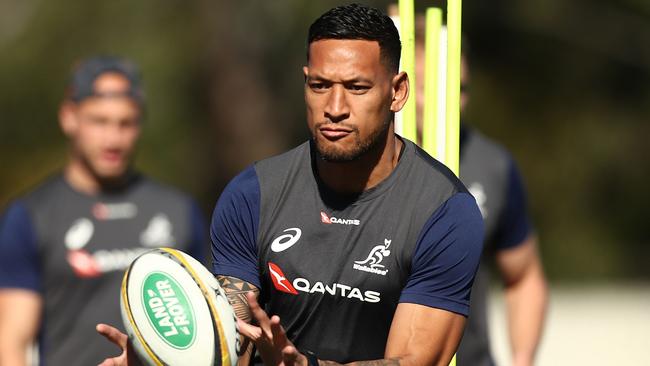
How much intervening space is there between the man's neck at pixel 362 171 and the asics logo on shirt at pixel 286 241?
244mm

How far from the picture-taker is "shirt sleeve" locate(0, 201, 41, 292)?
7691 millimetres

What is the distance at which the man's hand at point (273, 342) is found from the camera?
15.0 feet

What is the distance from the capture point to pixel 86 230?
26.2 feet

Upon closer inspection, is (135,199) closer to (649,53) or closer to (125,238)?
(125,238)

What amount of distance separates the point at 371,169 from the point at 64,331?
309 cm

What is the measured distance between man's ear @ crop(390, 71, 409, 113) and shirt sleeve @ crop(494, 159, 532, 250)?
2.50 metres

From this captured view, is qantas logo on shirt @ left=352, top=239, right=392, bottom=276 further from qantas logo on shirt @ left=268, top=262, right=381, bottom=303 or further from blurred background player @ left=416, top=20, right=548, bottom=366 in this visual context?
blurred background player @ left=416, top=20, right=548, bottom=366

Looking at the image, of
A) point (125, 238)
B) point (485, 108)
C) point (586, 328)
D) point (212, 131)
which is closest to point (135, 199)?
point (125, 238)

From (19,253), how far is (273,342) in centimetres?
348

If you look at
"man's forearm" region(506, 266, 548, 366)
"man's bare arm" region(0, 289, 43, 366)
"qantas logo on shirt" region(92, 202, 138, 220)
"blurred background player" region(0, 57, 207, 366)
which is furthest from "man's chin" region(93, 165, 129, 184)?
"man's forearm" region(506, 266, 548, 366)

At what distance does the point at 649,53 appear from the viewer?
2539 centimetres

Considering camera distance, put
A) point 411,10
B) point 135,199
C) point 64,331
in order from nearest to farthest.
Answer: point 411,10, point 64,331, point 135,199

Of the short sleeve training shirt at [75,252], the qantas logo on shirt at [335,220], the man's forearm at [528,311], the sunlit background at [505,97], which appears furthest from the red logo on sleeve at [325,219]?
the sunlit background at [505,97]

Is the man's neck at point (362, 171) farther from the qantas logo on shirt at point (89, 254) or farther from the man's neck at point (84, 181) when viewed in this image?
the man's neck at point (84, 181)
